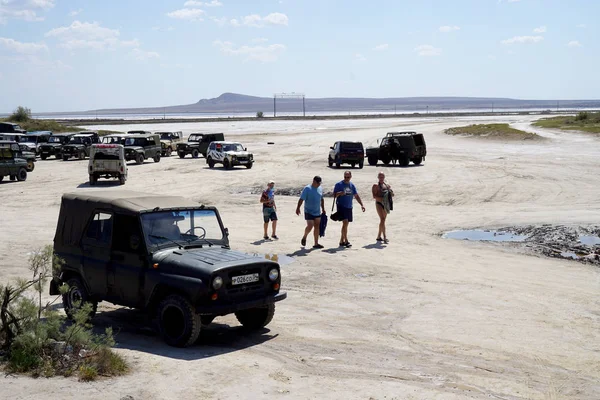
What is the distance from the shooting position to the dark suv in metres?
43.5

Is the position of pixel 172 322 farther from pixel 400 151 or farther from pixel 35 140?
pixel 35 140

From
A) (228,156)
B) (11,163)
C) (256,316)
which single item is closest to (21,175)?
(11,163)

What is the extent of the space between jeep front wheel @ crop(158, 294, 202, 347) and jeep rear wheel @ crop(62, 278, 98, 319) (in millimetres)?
1674

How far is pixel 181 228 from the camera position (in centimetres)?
1030

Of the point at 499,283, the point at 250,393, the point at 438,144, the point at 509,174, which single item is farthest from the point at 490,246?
the point at 438,144

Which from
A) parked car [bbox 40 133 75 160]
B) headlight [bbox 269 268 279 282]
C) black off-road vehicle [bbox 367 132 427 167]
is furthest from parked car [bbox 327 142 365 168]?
headlight [bbox 269 268 279 282]

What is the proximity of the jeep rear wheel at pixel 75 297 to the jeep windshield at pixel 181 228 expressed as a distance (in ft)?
5.38

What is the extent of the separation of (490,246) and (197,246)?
10.0 metres

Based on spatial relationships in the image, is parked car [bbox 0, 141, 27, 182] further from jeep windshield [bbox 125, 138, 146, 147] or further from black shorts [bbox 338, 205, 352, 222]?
black shorts [bbox 338, 205, 352, 222]

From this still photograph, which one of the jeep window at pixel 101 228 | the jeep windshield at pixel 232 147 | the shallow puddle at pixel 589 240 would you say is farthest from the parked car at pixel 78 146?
the jeep window at pixel 101 228

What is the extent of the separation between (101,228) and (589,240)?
1272cm

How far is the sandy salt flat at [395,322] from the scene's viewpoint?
8031 mm

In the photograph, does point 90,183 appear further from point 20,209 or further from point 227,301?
point 227,301

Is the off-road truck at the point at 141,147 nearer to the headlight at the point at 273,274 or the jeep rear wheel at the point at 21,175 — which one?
the jeep rear wheel at the point at 21,175
